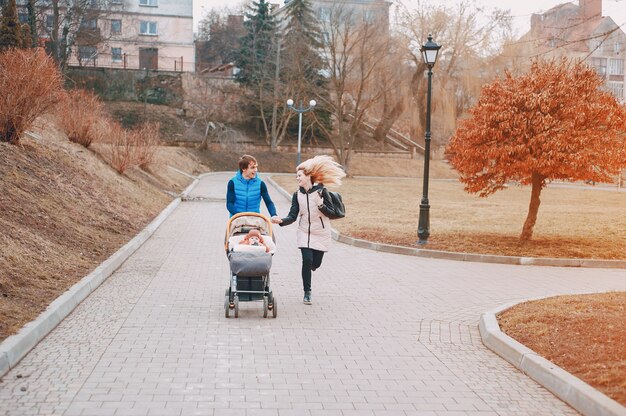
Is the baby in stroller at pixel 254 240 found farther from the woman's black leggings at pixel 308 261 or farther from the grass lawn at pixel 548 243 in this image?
the grass lawn at pixel 548 243

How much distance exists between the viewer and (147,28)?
6819 cm

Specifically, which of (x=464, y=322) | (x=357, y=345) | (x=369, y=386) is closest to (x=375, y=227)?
(x=464, y=322)

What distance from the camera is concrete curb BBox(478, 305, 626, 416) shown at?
5238 mm

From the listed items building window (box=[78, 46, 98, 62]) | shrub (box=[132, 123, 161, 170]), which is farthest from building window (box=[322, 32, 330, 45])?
shrub (box=[132, 123, 161, 170])

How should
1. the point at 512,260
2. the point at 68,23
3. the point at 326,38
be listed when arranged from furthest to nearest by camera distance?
the point at 326,38 < the point at 68,23 < the point at 512,260

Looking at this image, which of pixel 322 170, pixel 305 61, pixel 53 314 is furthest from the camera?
pixel 305 61

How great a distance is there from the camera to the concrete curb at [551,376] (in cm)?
524

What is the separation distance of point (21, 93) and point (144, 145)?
12.3m

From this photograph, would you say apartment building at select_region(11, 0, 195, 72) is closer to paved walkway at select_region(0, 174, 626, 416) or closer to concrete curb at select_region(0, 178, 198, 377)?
concrete curb at select_region(0, 178, 198, 377)

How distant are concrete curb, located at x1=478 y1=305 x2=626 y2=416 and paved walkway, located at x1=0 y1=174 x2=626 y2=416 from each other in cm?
10

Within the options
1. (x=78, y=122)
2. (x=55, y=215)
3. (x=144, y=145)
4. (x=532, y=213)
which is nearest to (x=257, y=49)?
(x=144, y=145)

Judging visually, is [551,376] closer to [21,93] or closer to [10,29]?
[21,93]

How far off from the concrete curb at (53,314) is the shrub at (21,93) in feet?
14.2

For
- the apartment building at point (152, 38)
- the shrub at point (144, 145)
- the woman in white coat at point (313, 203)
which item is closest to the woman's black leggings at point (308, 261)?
the woman in white coat at point (313, 203)
